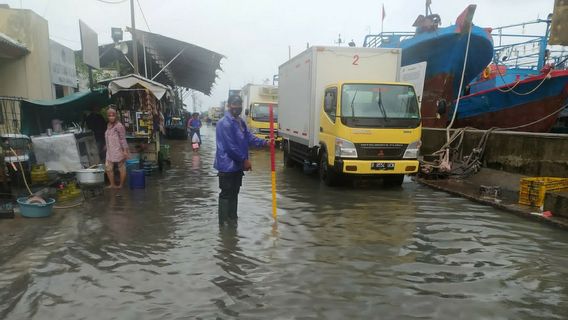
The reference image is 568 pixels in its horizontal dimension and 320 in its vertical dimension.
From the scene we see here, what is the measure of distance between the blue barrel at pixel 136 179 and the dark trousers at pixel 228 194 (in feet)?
11.9

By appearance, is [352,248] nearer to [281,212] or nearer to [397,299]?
[397,299]

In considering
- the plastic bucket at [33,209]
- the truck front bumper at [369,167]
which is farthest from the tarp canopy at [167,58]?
the plastic bucket at [33,209]

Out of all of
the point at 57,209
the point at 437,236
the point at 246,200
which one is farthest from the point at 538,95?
the point at 57,209

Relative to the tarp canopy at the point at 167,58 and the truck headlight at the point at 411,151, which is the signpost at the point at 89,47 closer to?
the tarp canopy at the point at 167,58

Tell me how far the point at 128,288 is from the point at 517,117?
1258 centimetres

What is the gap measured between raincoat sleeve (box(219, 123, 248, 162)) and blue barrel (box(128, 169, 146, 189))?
13.1 feet

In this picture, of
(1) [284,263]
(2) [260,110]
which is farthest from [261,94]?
(1) [284,263]

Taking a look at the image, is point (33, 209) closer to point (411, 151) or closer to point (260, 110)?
point (411, 151)

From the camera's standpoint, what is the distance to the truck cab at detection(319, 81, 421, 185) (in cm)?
877

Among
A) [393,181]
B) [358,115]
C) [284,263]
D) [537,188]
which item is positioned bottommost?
[284,263]

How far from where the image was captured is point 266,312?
140 inches

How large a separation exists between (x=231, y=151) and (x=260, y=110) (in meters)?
14.8

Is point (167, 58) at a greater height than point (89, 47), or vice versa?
point (167, 58)

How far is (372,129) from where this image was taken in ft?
28.9
